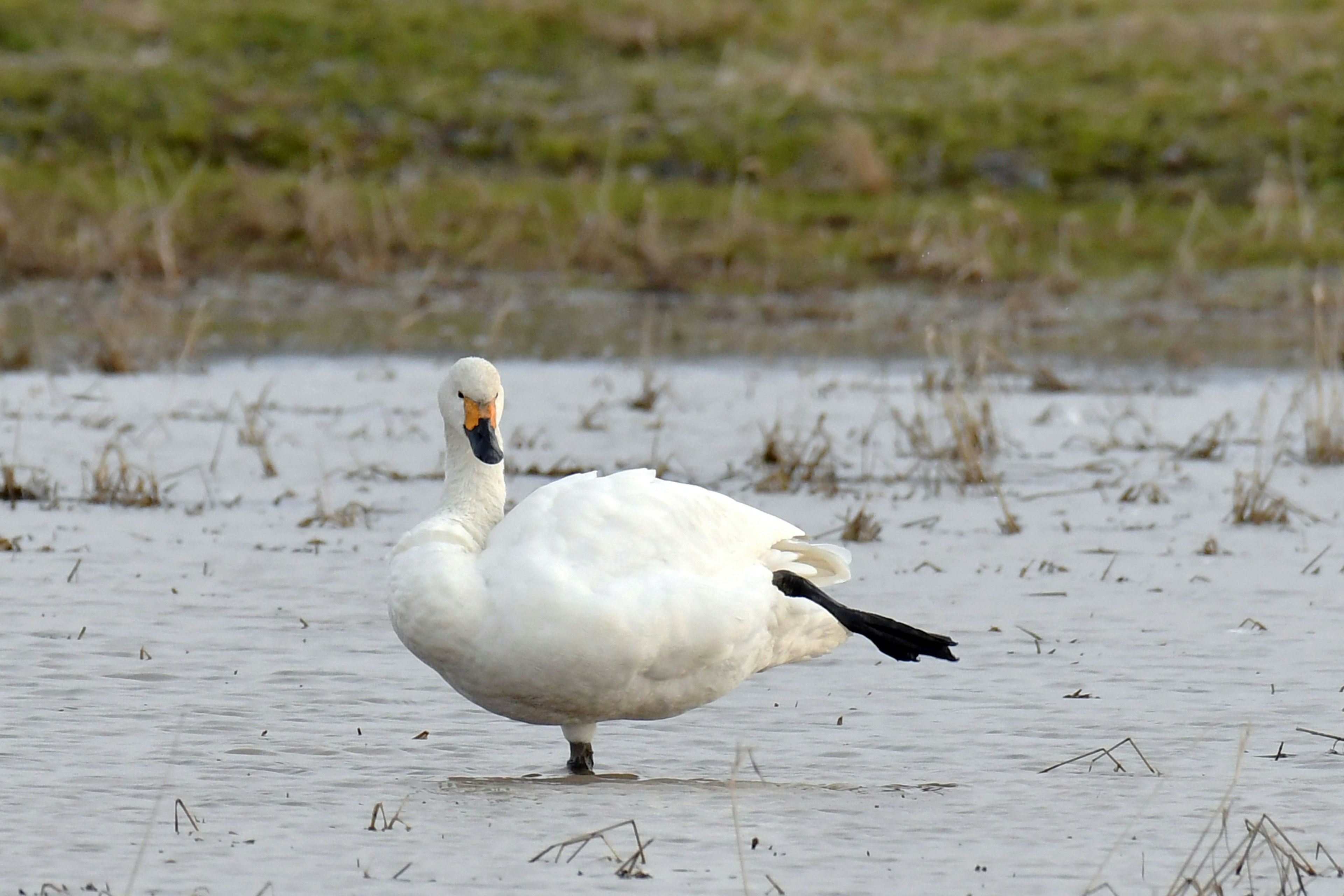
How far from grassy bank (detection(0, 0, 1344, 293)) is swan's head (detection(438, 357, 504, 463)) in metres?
10.3

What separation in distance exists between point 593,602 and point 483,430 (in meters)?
0.89

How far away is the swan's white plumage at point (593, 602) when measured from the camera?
196 inches

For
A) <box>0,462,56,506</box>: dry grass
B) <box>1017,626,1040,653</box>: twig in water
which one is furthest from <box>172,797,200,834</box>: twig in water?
<box>0,462,56,506</box>: dry grass

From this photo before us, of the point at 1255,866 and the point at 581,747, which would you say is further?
the point at 581,747

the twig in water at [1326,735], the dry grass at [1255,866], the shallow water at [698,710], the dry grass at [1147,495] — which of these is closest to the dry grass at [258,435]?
the shallow water at [698,710]

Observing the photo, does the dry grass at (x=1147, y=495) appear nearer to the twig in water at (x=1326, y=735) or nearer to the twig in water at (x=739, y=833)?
the twig in water at (x=1326, y=735)

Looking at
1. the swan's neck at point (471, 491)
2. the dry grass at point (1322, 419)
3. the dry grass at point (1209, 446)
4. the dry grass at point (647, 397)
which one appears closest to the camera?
the swan's neck at point (471, 491)

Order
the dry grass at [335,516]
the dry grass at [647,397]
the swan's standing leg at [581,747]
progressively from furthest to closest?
the dry grass at [647,397] < the dry grass at [335,516] < the swan's standing leg at [581,747]

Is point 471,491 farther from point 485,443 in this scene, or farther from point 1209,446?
point 1209,446

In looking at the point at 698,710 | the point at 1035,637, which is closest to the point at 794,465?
the point at 1035,637

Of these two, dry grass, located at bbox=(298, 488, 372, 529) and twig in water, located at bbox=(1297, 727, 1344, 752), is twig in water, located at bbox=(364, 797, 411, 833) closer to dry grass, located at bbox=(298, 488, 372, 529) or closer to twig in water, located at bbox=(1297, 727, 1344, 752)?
twig in water, located at bbox=(1297, 727, 1344, 752)

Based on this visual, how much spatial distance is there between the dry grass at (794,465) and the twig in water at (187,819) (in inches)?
196

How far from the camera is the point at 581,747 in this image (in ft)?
17.3

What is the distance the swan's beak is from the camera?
5648 mm
